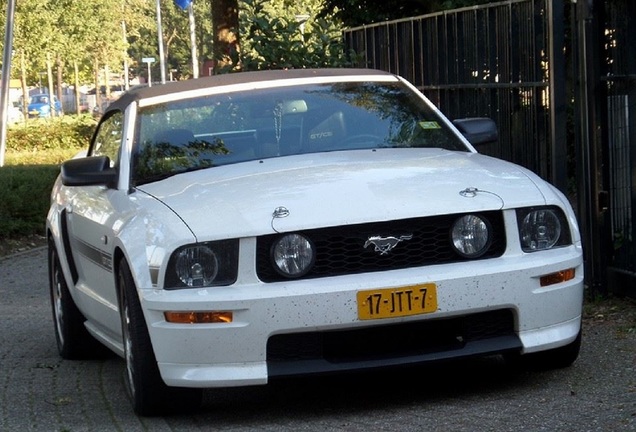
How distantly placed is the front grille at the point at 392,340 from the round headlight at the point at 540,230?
0.33m

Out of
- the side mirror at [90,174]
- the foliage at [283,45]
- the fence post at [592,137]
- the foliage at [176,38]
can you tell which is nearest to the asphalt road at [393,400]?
the fence post at [592,137]

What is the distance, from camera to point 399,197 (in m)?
6.09

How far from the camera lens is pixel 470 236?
20.0ft

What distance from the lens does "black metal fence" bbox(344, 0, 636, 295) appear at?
8633mm

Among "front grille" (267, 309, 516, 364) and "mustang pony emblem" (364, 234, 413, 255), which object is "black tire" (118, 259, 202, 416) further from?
"mustang pony emblem" (364, 234, 413, 255)

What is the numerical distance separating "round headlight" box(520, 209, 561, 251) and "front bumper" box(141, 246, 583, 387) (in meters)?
0.08

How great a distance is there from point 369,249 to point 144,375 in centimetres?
112

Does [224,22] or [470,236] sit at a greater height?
[224,22]

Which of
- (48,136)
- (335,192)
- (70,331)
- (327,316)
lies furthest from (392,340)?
(48,136)

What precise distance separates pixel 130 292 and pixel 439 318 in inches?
53.2

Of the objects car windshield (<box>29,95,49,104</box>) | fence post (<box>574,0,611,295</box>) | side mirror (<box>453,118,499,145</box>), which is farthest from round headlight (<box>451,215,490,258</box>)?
car windshield (<box>29,95,49,104</box>)

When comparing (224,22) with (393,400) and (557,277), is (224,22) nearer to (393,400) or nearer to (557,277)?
(393,400)

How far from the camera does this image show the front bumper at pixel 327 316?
5.80 metres

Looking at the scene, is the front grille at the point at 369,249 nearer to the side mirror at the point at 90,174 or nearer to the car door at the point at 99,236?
the car door at the point at 99,236
